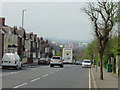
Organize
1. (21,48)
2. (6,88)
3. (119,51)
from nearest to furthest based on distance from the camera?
1. (6,88)
2. (119,51)
3. (21,48)

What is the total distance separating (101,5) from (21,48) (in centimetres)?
6635

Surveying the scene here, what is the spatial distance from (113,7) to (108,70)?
599 inches

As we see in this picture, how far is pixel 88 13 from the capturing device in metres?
23.8

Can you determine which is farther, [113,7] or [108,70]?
[108,70]

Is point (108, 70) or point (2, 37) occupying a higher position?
point (2, 37)

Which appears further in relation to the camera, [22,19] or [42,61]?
[42,61]

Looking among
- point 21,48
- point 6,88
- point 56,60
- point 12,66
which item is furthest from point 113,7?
point 21,48

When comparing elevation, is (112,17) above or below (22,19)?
below

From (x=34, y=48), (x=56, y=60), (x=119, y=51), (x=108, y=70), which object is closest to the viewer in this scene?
(x=119, y=51)

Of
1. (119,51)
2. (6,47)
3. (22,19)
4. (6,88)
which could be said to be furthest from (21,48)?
(6,88)

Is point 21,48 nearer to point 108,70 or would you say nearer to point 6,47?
point 6,47

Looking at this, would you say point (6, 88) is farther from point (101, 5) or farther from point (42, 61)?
point (42, 61)

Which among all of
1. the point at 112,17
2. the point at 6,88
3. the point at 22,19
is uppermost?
the point at 22,19

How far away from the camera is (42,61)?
68562 millimetres
